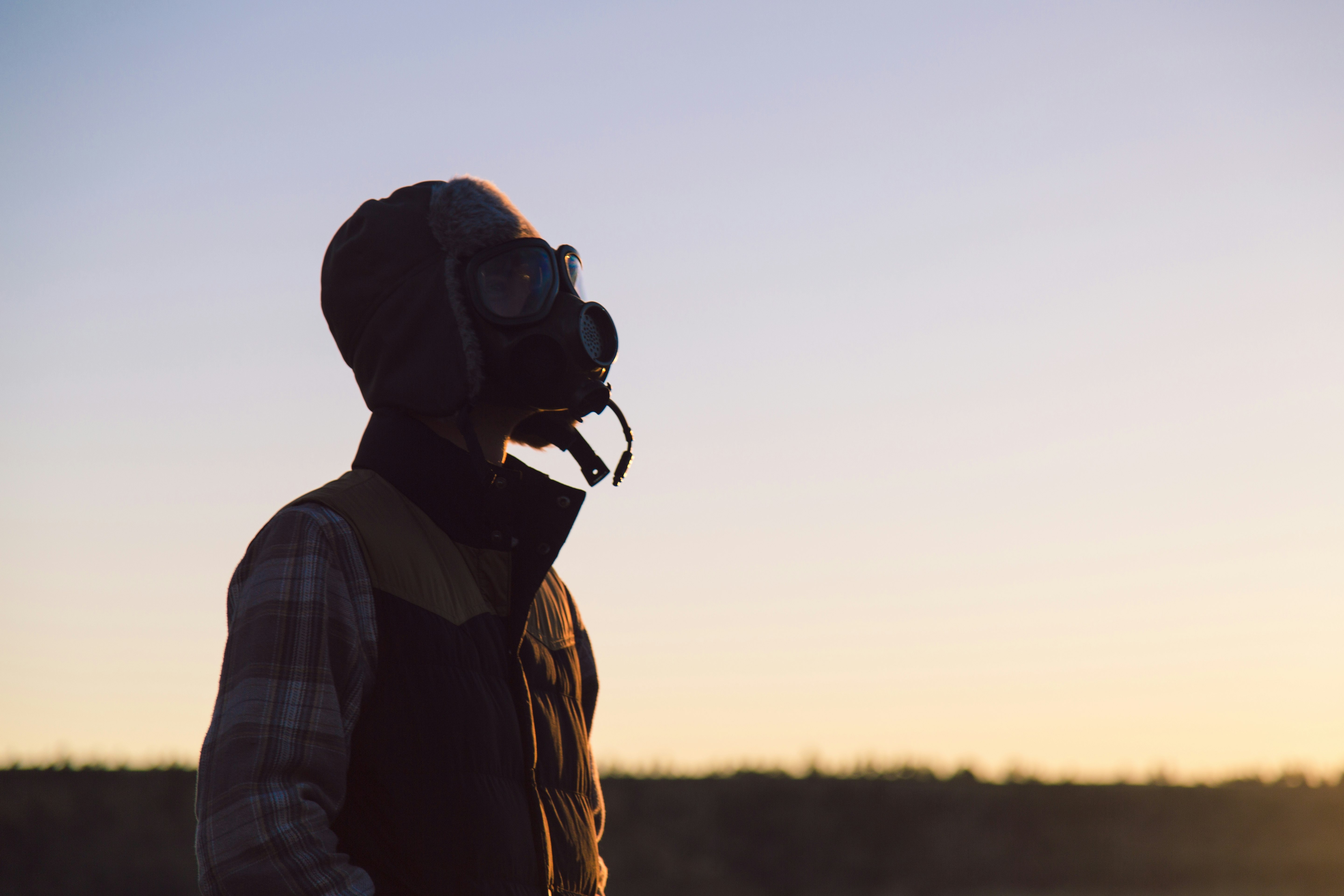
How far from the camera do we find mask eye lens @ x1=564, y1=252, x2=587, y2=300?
8.89 ft

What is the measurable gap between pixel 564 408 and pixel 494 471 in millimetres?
248

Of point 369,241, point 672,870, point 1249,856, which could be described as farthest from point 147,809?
point 369,241

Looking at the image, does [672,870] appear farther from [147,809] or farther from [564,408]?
[564,408]

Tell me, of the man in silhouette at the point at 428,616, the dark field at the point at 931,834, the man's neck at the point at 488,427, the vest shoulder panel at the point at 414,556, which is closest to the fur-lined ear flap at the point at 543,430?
the man in silhouette at the point at 428,616

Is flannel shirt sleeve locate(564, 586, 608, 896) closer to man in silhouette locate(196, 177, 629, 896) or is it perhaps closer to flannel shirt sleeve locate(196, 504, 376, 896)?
man in silhouette locate(196, 177, 629, 896)

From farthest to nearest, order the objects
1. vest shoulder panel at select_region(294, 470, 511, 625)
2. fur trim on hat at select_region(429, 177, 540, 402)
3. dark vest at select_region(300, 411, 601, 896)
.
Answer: fur trim on hat at select_region(429, 177, 540, 402)
vest shoulder panel at select_region(294, 470, 511, 625)
dark vest at select_region(300, 411, 601, 896)

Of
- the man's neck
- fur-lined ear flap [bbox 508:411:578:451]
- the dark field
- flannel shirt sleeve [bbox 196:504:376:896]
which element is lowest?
the dark field

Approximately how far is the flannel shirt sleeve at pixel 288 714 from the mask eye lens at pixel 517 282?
625mm

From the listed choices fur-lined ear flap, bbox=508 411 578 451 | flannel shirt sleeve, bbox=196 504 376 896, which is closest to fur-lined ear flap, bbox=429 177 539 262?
fur-lined ear flap, bbox=508 411 578 451

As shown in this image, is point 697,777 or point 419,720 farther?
point 697,777

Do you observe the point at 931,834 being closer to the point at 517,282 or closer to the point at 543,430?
the point at 543,430

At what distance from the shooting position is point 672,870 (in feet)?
50.8

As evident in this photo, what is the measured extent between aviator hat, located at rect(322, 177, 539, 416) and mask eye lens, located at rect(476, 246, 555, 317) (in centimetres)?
5

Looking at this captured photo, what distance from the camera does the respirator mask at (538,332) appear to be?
2506 mm
